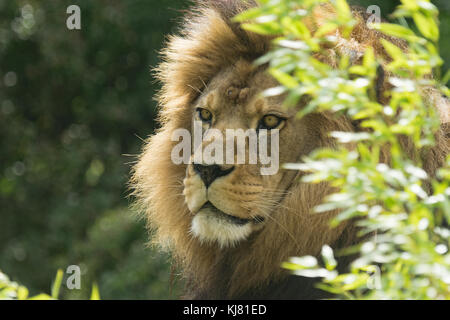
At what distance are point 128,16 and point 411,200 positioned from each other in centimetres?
686

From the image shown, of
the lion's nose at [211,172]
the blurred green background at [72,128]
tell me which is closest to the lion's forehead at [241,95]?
the lion's nose at [211,172]

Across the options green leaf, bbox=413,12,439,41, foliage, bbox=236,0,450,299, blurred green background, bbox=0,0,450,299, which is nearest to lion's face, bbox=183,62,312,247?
foliage, bbox=236,0,450,299

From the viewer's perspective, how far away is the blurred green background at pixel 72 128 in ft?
26.2

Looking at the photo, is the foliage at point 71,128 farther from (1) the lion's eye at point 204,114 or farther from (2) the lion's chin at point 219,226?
(2) the lion's chin at point 219,226

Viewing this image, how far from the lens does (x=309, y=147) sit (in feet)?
11.5

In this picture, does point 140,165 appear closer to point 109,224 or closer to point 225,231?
point 225,231

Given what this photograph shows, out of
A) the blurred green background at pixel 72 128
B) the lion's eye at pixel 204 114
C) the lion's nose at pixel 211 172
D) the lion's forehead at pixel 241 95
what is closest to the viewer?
the lion's nose at pixel 211 172

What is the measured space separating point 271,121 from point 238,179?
0.37 m

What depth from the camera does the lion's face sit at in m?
3.30

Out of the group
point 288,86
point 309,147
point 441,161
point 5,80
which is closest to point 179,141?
point 309,147

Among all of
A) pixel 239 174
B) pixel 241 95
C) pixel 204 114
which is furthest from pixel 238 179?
pixel 204 114

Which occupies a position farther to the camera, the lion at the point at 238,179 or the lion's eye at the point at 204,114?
the lion's eye at the point at 204,114

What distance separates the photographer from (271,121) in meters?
3.49

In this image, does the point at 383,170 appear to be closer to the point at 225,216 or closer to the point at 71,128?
the point at 225,216
